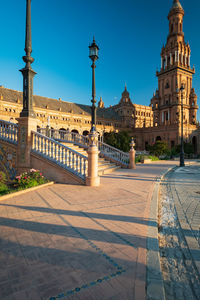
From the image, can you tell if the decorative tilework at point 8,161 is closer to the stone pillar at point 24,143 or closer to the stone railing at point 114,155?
the stone pillar at point 24,143

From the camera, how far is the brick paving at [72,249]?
2.06m

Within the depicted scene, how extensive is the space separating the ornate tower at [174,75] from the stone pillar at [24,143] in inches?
2156

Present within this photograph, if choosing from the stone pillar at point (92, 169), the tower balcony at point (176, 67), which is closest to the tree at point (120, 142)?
the stone pillar at point (92, 169)

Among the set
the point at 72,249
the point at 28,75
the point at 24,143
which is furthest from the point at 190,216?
the point at 28,75

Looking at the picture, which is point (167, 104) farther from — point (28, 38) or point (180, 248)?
point (180, 248)

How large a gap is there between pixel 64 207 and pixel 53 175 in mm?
3782

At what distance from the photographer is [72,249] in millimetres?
2855

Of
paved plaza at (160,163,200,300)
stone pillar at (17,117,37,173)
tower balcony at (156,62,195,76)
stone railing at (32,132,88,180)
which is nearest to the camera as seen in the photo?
paved plaza at (160,163,200,300)

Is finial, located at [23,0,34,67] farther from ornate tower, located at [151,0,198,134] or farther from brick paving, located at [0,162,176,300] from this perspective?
ornate tower, located at [151,0,198,134]

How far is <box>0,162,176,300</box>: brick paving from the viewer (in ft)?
6.77

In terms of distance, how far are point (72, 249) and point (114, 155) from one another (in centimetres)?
1341

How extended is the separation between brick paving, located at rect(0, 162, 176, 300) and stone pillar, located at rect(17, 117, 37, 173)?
376cm

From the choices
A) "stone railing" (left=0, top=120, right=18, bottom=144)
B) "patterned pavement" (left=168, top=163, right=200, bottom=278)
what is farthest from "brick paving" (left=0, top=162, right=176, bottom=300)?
"stone railing" (left=0, top=120, right=18, bottom=144)

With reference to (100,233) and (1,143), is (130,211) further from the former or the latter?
(1,143)
